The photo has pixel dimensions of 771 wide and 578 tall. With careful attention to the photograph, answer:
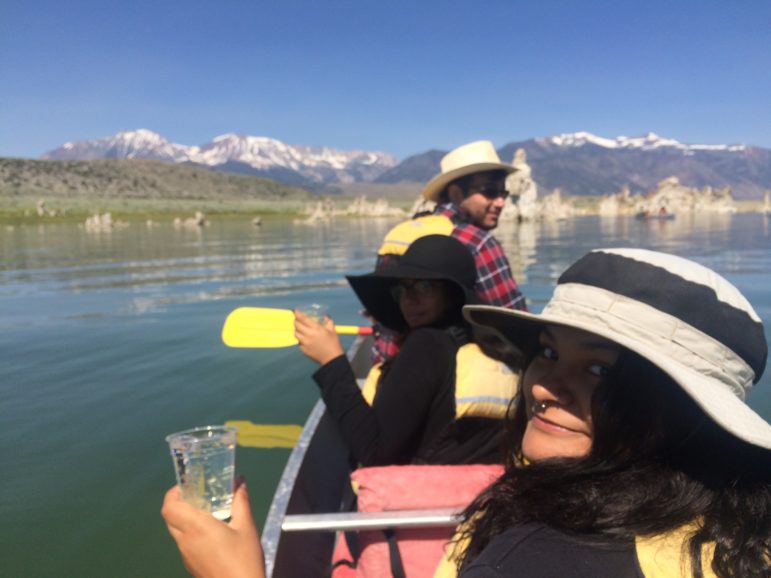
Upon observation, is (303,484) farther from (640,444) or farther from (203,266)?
(203,266)

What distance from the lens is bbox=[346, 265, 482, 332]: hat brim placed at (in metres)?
2.68

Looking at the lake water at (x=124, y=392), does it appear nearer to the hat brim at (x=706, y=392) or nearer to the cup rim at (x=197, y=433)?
the cup rim at (x=197, y=433)

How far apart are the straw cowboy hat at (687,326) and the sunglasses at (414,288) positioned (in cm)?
147

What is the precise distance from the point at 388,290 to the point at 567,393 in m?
1.66

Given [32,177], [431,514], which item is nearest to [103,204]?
[32,177]

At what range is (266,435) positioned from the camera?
18.2ft

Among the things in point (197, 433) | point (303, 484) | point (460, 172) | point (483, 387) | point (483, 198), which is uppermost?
point (460, 172)

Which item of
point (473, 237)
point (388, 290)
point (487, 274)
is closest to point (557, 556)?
point (388, 290)

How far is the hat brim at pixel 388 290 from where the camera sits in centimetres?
268

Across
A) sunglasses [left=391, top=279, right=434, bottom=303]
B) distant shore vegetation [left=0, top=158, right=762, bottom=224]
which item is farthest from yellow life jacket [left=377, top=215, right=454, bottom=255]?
distant shore vegetation [left=0, top=158, right=762, bottom=224]

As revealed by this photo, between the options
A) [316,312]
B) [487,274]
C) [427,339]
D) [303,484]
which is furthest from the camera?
[487,274]

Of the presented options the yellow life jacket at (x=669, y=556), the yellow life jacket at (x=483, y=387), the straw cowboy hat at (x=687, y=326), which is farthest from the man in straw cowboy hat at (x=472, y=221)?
the yellow life jacket at (x=669, y=556)

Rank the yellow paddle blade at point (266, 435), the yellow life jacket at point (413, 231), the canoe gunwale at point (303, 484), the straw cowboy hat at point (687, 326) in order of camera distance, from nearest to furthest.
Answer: the straw cowboy hat at point (687, 326), the canoe gunwale at point (303, 484), the yellow life jacket at point (413, 231), the yellow paddle blade at point (266, 435)

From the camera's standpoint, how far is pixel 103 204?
71.5 meters
